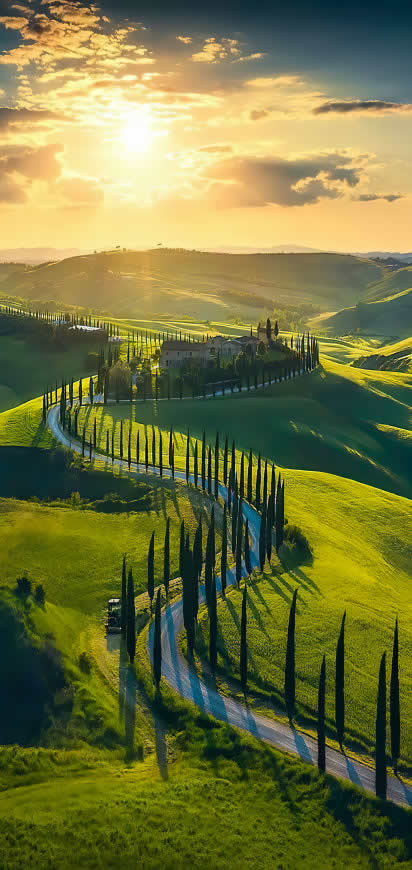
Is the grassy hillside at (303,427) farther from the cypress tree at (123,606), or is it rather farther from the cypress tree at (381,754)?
the cypress tree at (381,754)

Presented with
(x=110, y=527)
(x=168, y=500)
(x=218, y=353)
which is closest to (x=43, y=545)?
(x=110, y=527)

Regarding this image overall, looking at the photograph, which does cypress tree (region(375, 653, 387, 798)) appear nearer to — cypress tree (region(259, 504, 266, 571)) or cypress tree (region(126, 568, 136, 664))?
cypress tree (region(126, 568, 136, 664))

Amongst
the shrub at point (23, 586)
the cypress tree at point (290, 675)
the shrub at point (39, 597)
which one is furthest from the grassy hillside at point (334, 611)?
the shrub at point (23, 586)

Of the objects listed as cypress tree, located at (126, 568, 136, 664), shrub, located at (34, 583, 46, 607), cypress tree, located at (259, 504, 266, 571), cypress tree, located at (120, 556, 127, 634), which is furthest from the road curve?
cypress tree, located at (259, 504, 266, 571)

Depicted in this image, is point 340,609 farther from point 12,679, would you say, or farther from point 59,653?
point 12,679

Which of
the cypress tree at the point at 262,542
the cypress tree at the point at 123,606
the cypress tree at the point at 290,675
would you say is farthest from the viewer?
the cypress tree at the point at 262,542

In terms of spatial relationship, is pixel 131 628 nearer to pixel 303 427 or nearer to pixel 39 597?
pixel 39 597
